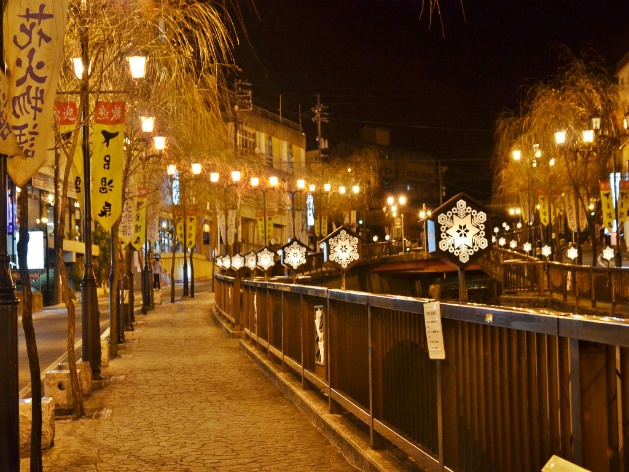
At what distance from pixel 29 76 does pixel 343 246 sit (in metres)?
8.98

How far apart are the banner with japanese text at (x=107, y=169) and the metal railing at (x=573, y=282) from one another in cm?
1526

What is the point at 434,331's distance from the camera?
5.69 metres

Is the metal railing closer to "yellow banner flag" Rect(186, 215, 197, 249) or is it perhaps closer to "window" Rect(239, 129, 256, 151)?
"yellow banner flag" Rect(186, 215, 197, 249)

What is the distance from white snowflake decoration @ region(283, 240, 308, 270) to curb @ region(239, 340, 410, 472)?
7813mm

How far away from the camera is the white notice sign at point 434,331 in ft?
18.4

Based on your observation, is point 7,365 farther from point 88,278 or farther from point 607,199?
point 607,199

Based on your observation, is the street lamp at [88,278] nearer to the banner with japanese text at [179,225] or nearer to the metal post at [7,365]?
the metal post at [7,365]

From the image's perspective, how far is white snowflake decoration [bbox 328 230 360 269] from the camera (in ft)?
47.2

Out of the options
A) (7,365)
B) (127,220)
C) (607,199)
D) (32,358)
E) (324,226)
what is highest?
(324,226)

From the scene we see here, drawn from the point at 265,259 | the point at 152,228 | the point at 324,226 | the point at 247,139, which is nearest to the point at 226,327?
the point at 265,259

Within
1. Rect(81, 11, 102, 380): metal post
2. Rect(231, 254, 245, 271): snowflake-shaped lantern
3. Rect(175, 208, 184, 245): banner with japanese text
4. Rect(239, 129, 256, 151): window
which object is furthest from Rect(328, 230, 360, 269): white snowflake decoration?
Rect(239, 129, 256, 151): window

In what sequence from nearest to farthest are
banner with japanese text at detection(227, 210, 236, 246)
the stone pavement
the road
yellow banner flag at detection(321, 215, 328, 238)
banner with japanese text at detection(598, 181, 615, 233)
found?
the stone pavement
the road
banner with japanese text at detection(598, 181, 615, 233)
banner with japanese text at detection(227, 210, 236, 246)
yellow banner flag at detection(321, 215, 328, 238)

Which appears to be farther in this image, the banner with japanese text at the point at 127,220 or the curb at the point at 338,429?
the banner with japanese text at the point at 127,220

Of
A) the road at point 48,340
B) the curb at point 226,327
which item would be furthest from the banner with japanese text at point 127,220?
the curb at point 226,327
